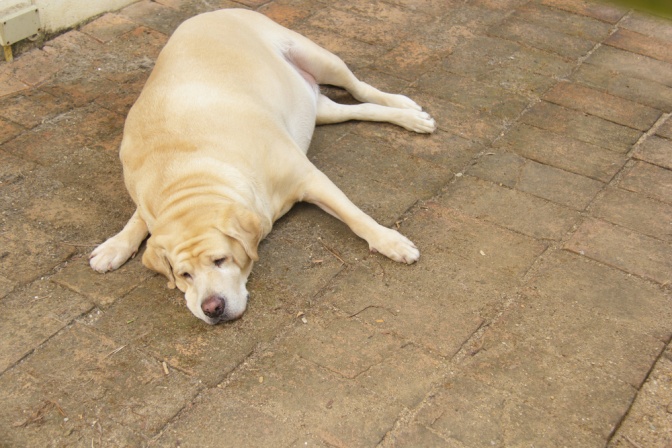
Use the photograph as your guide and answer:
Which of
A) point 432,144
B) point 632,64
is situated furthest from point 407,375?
point 632,64

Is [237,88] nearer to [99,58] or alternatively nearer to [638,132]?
[99,58]

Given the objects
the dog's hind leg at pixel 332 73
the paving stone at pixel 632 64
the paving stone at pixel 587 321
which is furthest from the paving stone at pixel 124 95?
the paving stone at pixel 632 64

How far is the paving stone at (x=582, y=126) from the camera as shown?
4.82 m

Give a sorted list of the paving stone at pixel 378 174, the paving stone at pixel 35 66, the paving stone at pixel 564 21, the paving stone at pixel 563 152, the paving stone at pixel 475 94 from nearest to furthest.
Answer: the paving stone at pixel 378 174 → the paving stone at pixel 563 152 → the paving stone at pixel 475 94 → the paving stone at pixel 35 66 → the paving stone at pixel 564 21

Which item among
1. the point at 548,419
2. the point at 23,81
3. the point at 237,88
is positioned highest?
the point at 237,88

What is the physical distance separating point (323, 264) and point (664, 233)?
1721 millimetres

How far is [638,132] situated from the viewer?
16.1 feet

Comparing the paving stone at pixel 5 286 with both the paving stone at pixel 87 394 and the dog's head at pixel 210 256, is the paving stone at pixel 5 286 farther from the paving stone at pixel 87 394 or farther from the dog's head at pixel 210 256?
the dog's head at pixel 210 256

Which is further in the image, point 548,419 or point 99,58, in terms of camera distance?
point 99,58

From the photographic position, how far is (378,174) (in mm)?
4523

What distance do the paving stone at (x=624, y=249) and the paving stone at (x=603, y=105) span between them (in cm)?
114

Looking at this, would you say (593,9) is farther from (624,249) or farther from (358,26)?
(624,249)

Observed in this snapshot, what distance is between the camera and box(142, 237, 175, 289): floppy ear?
140 inches

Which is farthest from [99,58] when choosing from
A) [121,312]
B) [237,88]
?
[121,312]
